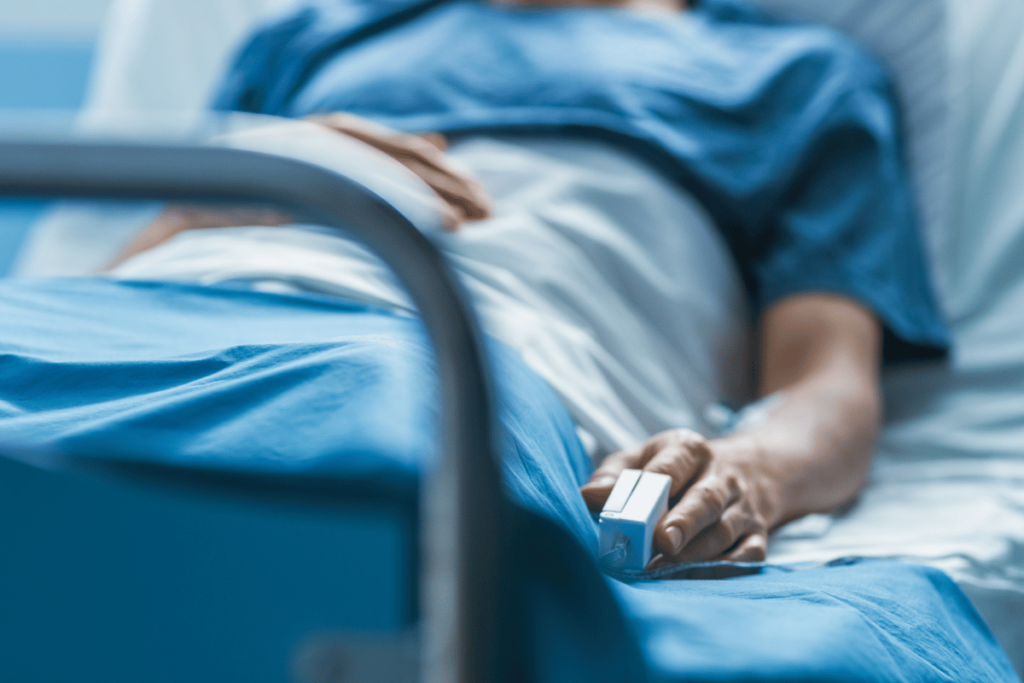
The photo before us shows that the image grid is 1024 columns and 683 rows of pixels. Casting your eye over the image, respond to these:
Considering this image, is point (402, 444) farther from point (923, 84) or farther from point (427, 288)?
point (923, 84)

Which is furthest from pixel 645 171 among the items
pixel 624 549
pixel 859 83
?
pixel 624 549

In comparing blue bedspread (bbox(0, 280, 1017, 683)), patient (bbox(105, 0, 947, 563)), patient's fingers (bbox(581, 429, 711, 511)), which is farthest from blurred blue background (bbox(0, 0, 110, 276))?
patient's fingers (bbox(581, 429, 711, 511))

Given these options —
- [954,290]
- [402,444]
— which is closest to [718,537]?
[402,444]

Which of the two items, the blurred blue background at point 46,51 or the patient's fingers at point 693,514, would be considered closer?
the patient's fingers at point 693,514

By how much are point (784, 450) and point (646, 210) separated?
0.27 m

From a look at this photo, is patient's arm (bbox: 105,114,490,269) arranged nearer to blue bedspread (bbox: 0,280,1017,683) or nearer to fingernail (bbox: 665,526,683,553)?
blue bedspread (bbox: 0,280,1017,683)

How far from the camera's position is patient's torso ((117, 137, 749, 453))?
0.60 metres

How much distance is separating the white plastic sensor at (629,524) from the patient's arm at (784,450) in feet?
0.07

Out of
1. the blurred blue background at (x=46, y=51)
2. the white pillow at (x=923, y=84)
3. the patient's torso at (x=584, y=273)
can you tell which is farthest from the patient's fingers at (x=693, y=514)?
the blurred blue background at (x=46, y=51)

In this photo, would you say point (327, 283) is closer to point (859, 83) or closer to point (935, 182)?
point (859, 83)

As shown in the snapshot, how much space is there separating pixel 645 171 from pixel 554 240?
17cm

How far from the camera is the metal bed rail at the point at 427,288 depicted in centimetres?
23

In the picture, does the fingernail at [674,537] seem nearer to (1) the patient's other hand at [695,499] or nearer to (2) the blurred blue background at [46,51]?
(1) the patient's other hand at [695,499]

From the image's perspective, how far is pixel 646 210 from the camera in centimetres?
81
